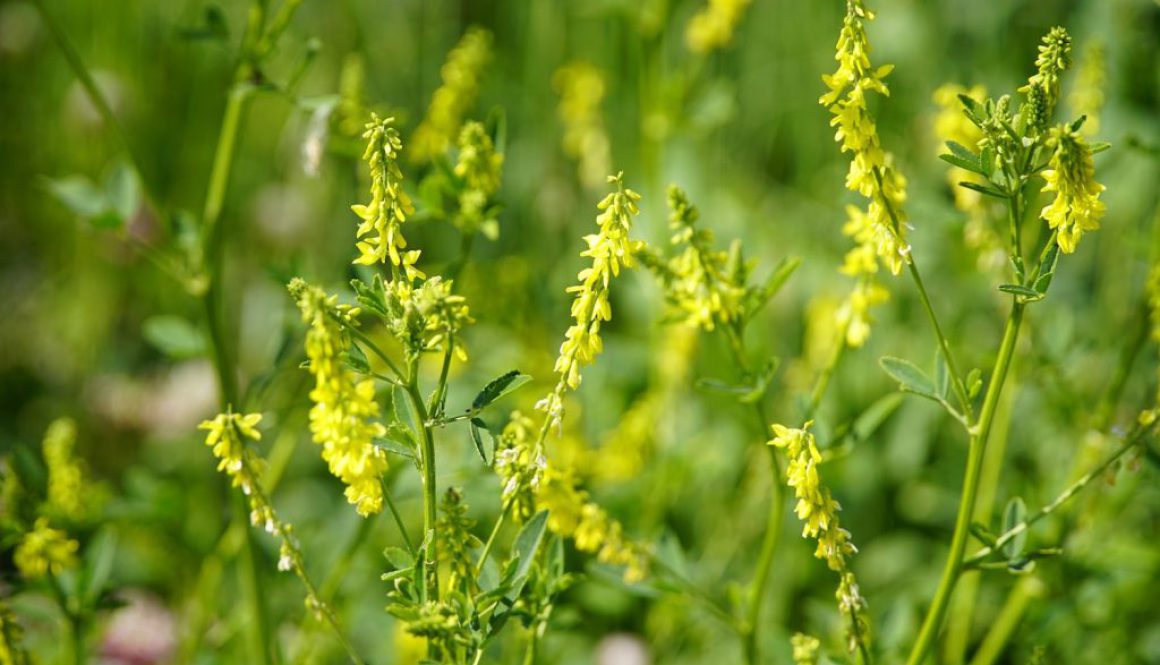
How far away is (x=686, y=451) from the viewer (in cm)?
287

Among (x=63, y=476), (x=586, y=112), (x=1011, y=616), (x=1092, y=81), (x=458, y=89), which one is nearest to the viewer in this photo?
(x=63, y=476)

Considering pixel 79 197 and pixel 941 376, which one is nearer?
pixel 941 376

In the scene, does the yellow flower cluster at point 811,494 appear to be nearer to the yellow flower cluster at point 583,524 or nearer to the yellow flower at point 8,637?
the yellow flower cluster at point 583,524

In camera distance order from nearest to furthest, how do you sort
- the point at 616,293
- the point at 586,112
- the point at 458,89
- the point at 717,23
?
the point at 458,89 → the point at 717,23 → the point at 586,112 → the point at 616,293

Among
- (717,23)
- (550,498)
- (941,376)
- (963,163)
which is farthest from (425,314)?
(717,23)

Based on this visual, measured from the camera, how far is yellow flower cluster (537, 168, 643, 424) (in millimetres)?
1499

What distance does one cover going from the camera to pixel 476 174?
1.99 metres

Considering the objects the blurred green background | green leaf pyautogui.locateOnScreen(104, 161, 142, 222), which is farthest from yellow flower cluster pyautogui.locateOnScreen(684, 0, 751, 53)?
green leaf pyautogui.locateOnScreen(104, 161, 142, 222)

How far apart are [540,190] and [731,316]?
7.52ft

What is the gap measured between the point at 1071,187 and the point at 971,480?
431mm

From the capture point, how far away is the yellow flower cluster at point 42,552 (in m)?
1.92

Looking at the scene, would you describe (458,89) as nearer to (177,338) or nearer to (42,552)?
(177,338)

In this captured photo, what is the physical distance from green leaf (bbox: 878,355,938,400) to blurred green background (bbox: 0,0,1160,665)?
41 centimetres

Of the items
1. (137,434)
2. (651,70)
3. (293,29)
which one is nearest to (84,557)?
(137,434)
